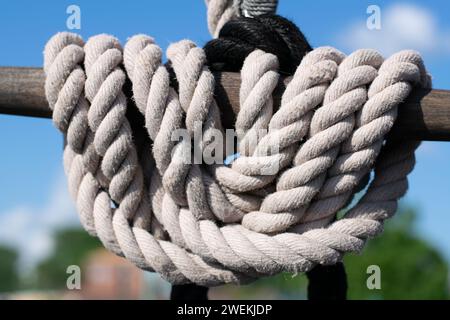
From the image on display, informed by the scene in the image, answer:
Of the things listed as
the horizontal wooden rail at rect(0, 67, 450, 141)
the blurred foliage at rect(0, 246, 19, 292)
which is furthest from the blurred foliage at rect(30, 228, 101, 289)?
the horizontal wooden rail at rect(0, 67, 450, 141)

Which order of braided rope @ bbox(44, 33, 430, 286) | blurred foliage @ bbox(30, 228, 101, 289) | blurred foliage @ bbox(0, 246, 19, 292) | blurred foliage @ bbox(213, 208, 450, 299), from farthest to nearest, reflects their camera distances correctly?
blurred foliage @ bbox(0, 246, 19, 292), blurred foliage @ bbox(30, 228, 101, 289), blurred foliage @ bbox(213, 208, 450, 299), braided rope @ bbox(44, 33, 430, 286)

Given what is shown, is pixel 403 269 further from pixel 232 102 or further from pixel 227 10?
pixel 232 102

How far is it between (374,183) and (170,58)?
403mm

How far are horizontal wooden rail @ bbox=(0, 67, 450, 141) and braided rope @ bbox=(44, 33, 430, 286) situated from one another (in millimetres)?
30

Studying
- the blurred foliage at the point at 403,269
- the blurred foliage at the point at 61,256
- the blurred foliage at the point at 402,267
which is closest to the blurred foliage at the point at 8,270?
the blurred foliage at the point at 61,256

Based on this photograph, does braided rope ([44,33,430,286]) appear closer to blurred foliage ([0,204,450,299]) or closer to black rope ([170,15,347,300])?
black rope ([170,15,347,300])

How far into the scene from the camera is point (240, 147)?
1002 millimetres

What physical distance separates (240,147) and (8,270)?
30244 mm

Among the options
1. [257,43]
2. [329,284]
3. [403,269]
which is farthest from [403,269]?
[257,43]

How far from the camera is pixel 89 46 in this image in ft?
3.39

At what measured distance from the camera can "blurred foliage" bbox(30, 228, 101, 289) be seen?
2830cm

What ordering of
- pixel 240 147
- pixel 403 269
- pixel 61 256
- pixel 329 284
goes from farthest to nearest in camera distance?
pixel 61 256, pixel 403 269, pixel 329 284, pixel 240 147
